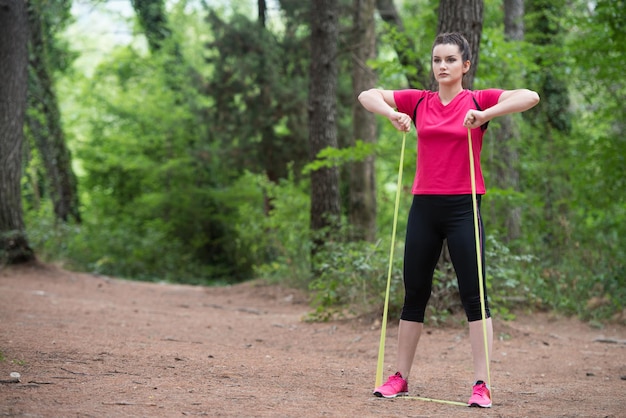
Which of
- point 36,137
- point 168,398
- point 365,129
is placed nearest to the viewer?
point 168,398

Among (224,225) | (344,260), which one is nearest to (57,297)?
(344,260)

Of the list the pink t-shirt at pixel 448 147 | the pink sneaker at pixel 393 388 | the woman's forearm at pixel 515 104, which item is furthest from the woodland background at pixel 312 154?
the woman's forearm at pixel 515 104

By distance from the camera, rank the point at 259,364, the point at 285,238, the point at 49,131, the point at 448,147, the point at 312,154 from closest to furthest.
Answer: the point at 448,147 → the point at 259,364 → the point at 312,154 → the point at 285,238 → the point at 49,131

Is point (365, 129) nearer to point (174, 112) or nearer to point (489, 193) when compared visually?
point (489, 193)

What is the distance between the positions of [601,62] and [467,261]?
6722 mm

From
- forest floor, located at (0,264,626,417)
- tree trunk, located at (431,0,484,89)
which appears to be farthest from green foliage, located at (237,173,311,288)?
tree trunk, located at (431,0,484,89)

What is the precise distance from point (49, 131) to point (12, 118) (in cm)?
905

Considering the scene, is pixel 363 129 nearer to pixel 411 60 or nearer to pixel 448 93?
pixel 411 60

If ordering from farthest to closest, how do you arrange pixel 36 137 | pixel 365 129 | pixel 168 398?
pixel 36 137 → pixel 365 129 → pixel 168 398

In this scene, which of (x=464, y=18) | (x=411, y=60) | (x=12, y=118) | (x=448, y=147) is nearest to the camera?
(x=448, y=147)

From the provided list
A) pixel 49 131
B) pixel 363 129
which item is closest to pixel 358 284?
pixel 363 129

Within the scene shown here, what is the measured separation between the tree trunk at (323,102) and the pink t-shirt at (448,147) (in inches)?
291

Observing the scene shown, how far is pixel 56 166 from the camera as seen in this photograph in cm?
2092

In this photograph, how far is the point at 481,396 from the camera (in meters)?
3.96
